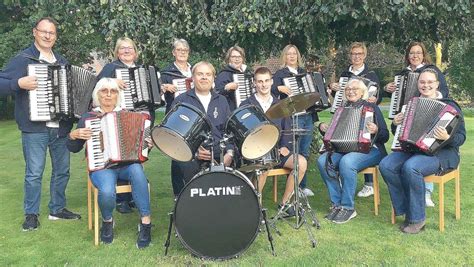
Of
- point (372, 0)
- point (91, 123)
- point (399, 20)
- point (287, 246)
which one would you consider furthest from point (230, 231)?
point (399, 20)

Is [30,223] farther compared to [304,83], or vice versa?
[304,83]

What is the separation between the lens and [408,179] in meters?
4.48

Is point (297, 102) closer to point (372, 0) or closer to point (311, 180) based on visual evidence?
point (372, 0)

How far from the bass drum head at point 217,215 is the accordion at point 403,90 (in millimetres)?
2377

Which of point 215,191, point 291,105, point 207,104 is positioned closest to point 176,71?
point 207,104

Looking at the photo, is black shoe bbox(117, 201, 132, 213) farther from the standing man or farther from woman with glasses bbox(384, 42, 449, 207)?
woman with glasses bbox(384, 42, 449, 207)

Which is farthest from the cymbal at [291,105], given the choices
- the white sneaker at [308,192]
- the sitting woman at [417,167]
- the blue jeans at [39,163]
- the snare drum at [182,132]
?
the blue jeans at [39,163]

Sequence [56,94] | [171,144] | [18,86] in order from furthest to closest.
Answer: [56,94] < [18,86] < [171,144]

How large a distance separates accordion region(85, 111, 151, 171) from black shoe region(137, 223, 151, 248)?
0.62 metres

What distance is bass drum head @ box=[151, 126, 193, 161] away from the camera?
3837mm

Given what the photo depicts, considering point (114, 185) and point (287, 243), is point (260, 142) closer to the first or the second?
point (287, 243)

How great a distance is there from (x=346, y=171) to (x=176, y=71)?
226 centimetres

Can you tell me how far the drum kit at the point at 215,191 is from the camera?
376cm

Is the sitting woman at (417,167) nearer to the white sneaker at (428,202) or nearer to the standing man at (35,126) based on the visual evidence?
the white sneaker at (428,202)
